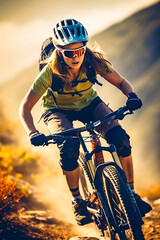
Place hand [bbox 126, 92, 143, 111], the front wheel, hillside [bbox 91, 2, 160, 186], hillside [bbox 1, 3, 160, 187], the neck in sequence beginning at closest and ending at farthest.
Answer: the front wheel → hand [bbox 126, 92, 143, 111] → the neck → hillside [bbox 1, 3, 160, 187] → hillside [bbox 91, 2, 160, 186]

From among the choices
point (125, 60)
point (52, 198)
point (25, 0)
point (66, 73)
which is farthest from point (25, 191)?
point (25, 0)

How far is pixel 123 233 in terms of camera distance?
13.1 ft

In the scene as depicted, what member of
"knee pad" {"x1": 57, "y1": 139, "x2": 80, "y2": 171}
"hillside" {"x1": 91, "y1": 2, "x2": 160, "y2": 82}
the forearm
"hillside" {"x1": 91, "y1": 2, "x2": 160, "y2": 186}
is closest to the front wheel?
"knee pad" {"x1": 57, "y1": 139, "x2": 80, "y2": 171}

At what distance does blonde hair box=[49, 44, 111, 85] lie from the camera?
4539 millimetres

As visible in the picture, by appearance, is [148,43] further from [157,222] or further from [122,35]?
[157,222]

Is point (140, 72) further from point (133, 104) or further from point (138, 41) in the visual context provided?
point (133, 104)

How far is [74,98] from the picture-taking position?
487 cm

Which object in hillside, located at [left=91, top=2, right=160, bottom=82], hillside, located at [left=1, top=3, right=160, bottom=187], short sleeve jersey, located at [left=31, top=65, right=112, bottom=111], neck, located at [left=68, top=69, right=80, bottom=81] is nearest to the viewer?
short sleeve jersey, located at [left=31, top=65, right=112, bottom=111]

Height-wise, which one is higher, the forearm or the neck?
the neck

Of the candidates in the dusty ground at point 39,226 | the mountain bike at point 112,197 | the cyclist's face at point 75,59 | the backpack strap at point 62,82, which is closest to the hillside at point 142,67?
the dusty ground at point 39,226

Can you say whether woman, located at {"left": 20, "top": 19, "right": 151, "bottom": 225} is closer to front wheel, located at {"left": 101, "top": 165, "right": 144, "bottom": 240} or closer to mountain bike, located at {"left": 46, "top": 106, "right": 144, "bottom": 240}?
mountain bike, located at {"left": 46, "top": 106, "right": 144, "bottom": 240}

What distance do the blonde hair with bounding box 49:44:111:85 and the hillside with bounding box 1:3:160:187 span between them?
30.3m

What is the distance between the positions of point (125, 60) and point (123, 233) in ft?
139

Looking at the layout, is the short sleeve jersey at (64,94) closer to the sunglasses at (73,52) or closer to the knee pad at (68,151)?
the sunglasses at (73,52)
